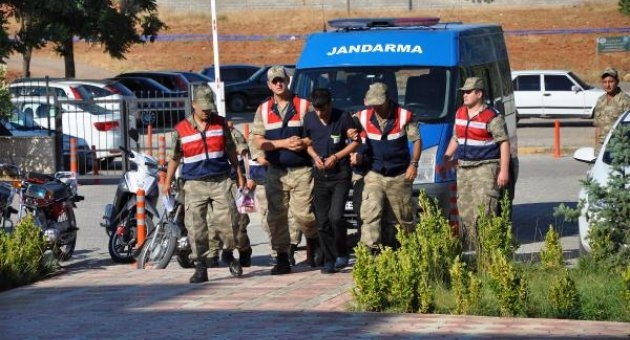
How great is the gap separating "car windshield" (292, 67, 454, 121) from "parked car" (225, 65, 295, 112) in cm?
2976

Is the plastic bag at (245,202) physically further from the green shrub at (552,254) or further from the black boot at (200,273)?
the green shrub at (552,254)

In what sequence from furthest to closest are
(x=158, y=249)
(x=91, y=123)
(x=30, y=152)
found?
(x=91, y=123), (x=30, y=152), (x=158, y=249)

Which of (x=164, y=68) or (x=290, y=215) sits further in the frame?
(x=164, y=68)

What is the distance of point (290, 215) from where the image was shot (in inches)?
482

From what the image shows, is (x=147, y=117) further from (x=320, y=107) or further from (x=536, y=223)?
(x=320, y=107)

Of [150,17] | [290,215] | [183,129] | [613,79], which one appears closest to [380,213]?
[290,215]

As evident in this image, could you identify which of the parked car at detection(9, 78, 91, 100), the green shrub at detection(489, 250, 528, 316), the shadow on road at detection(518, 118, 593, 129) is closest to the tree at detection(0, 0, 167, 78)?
the parked car at detection(9, 78, 91, 100)

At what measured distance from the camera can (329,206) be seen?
11.7m

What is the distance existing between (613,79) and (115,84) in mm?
17233

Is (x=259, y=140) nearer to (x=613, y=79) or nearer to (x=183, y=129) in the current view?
(x=183, y=129)

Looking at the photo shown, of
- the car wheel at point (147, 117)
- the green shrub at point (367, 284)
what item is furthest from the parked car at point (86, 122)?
the green shrub at point (367, 284)

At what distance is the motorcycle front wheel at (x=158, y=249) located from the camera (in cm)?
1274

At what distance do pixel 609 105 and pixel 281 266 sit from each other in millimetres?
5225

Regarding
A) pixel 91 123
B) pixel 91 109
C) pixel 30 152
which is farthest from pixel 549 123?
pixel 30 152
